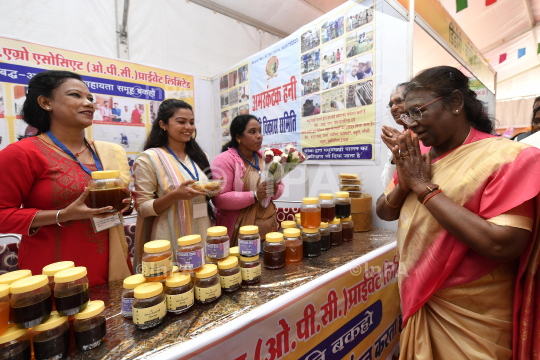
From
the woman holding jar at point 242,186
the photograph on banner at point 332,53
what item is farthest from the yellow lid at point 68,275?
the photograph on banner at point 332,53

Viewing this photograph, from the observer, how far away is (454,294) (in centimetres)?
102

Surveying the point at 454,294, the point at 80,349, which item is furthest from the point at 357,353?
the point at 80,349

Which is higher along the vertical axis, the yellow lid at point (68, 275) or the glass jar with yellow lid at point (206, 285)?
the yellow lid at point (68, 275)

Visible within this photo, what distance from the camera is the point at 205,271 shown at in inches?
43.5

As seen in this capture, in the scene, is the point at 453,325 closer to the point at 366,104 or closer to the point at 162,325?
the point at 162,325

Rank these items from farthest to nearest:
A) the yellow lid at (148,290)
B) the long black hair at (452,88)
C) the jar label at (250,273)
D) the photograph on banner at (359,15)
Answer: the photograph on banner at (359,15)
the jar label at (250,273)
the long black hair at (452,88)
the yellow lid at (148,290)

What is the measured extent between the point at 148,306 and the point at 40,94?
137cm

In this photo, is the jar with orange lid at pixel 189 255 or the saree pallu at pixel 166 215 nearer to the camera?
the jar with orange lid at pixel 189 255

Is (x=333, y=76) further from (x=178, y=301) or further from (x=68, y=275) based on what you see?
(x=68, y=275)

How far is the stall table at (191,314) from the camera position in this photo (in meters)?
0.87

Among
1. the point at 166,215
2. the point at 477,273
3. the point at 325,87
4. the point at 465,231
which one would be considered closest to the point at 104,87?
the point at 166,215

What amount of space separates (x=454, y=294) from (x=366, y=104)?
2.00m

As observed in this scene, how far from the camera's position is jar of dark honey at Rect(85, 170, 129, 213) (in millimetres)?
1136

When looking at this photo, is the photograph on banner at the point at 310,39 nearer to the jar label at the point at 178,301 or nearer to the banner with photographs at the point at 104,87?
the banner with photographs at the point at 104,87
